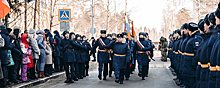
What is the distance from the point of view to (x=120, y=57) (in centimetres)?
1087

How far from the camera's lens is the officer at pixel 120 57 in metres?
10.8

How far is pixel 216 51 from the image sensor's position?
15.7 feet

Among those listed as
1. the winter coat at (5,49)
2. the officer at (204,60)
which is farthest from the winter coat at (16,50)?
the officer at (204,60)

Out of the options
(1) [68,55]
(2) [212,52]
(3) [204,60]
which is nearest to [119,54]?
(1) [68,55]

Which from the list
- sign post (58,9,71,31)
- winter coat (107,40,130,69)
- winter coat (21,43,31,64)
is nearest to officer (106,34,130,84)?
winter coat (107,40,130,69)

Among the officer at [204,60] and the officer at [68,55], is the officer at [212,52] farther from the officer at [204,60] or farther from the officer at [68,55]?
the officer at [68,55]

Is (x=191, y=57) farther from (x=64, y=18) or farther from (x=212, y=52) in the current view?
(x=64, y=18)

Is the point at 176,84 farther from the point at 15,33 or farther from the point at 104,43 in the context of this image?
the point at 15,33

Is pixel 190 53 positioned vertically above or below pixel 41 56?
above

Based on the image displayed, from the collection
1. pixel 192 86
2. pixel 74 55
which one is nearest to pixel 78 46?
pixel 74 55

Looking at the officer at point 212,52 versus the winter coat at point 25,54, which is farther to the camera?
the winter coat at point 25,54

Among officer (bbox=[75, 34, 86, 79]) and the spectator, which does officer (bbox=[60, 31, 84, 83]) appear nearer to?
officer (bbox=[75, 34, 86, 79])

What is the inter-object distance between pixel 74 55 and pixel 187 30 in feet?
15.0

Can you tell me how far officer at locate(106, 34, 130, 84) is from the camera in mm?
10789
